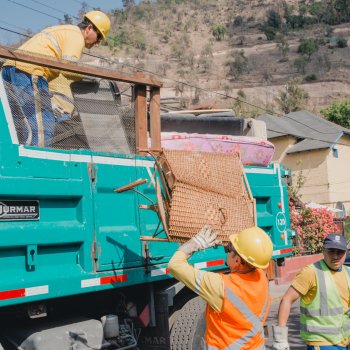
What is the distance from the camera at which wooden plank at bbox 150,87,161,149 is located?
5.64 m

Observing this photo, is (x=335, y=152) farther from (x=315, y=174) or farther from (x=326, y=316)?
(x=326, y=316)

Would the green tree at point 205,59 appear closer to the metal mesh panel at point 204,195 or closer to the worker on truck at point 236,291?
the metal mesh panel at point 204,195

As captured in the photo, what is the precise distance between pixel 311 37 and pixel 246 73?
20.7m

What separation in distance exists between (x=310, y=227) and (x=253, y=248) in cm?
1351

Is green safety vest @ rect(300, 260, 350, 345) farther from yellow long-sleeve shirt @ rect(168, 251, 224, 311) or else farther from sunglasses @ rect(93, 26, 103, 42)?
sunglasses @ rect(93, 26, 103, 42)

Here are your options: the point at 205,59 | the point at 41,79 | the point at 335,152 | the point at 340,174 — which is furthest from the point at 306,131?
the point at 205,59

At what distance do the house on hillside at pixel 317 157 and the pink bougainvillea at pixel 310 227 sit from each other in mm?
16444

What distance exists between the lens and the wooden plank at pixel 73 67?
451 cm

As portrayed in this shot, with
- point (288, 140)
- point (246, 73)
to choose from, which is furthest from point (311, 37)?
point (288, 140)

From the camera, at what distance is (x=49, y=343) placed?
4.51 m

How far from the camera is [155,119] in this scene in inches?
223

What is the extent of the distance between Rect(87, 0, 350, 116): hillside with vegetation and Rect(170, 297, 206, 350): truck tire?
4839 cm

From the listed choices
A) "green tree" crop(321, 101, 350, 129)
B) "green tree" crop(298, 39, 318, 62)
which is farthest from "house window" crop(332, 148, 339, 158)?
"green tree" crop(298, 39, 318, 62)

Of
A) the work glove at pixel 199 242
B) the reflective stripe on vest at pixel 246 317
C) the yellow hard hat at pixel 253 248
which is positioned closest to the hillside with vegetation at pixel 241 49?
the work glove at pixel 199 242
